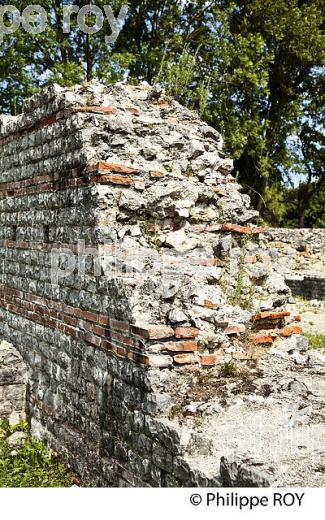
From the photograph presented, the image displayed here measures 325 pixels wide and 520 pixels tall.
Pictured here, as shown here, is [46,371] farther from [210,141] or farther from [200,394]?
[210,141]

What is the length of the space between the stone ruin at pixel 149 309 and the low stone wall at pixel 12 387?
0.46ft

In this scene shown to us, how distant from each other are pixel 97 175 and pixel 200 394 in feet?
6.56

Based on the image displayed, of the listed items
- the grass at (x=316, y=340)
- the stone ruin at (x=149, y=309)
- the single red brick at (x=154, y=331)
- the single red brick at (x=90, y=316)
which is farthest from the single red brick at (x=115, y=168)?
the grass at (x=316, y=340)

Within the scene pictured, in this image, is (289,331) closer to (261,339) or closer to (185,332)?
(261,339)

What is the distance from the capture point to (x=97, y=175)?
15.6 ft

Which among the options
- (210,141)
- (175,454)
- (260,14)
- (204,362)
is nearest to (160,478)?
(175,454)

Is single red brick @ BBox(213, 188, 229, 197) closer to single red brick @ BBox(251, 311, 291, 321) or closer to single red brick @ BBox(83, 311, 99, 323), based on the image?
single red brick @ BBox(251, 311, 291, 321)

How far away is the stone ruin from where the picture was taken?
3609mm

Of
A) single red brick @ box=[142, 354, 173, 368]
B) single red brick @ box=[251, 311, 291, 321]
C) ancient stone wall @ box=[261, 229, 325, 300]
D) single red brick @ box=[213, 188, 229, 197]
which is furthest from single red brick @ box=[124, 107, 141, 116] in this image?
ancient stone wall @ box=[261, 229, 325, 300]

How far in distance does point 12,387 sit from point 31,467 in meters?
1.17

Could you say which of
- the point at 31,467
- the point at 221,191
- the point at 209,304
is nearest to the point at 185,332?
the point at 209,304

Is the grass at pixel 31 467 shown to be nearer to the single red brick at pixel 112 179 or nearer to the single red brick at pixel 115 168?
the single red brick at pixel 112 179

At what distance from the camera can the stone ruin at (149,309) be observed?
3.61 meters

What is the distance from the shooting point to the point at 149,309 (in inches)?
163
